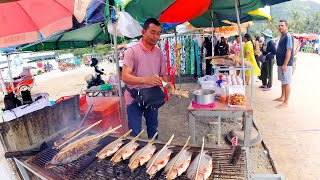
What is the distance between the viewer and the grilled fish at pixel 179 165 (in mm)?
1931

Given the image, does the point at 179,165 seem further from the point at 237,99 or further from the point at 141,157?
the point at 237,99

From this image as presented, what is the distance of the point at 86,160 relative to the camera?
96.3 inches

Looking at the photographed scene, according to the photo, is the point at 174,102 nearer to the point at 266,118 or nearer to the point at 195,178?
the point at 266,118

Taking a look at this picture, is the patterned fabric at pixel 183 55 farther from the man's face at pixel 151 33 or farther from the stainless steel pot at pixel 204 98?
the man's face at pixel 151 33

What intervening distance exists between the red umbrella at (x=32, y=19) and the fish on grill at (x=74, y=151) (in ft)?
6.19

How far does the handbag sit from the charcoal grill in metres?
0.96

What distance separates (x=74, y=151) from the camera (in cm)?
255

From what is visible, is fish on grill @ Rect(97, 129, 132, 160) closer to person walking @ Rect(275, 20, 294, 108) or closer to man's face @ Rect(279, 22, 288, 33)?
person walking @ Rect(275, 20, 294, 108)

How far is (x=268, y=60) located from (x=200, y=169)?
845 cm

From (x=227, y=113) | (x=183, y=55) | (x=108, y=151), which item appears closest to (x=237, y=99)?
(x=227, y=113)

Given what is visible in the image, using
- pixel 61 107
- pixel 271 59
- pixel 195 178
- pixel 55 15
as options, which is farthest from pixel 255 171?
pixel 271 59

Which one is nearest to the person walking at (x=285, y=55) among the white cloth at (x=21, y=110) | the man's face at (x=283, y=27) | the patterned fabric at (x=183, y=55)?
the man's face at (x=283, y=27)

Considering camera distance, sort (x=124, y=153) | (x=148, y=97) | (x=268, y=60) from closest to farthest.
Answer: (x=124, y=153)
(x=148, y=97)
(x=268, y=60)

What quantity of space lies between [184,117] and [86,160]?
4455 millimetres
